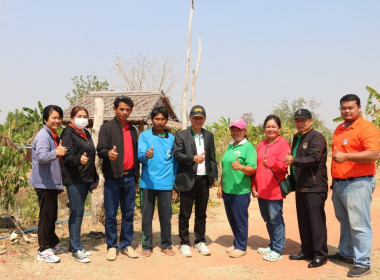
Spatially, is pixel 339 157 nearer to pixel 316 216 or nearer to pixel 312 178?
pixel 312 178

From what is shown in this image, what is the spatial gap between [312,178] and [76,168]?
2.80m

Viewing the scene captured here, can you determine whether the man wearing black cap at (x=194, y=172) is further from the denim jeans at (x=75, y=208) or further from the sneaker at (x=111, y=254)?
the denim jeans at (x=75, y=208)

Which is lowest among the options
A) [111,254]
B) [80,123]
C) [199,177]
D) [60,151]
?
[111,254]

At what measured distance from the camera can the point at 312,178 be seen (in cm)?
439

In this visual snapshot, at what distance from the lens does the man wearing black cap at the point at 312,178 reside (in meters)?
4.30

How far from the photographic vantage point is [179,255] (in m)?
4.94

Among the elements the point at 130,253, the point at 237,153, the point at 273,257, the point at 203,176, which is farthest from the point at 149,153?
the point at 273,257

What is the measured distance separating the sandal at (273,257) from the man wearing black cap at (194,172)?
77 centimetres

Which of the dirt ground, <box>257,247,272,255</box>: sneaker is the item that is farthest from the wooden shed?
<box>257,247,272,255</box>: sneaker

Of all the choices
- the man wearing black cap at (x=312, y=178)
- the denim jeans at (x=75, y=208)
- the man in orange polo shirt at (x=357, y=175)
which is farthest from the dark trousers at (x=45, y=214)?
the man in orange polo shirt at (x=357, y=175)

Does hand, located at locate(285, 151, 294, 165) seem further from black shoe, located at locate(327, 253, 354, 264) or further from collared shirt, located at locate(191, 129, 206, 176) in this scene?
black shoe, located at locate(327, 253, 354, 264)

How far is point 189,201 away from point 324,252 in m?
1.76

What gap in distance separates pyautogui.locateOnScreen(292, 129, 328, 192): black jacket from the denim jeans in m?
2.54

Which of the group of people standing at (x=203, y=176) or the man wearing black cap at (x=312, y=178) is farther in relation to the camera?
the man wearing black cap at (x=312, y=178)
